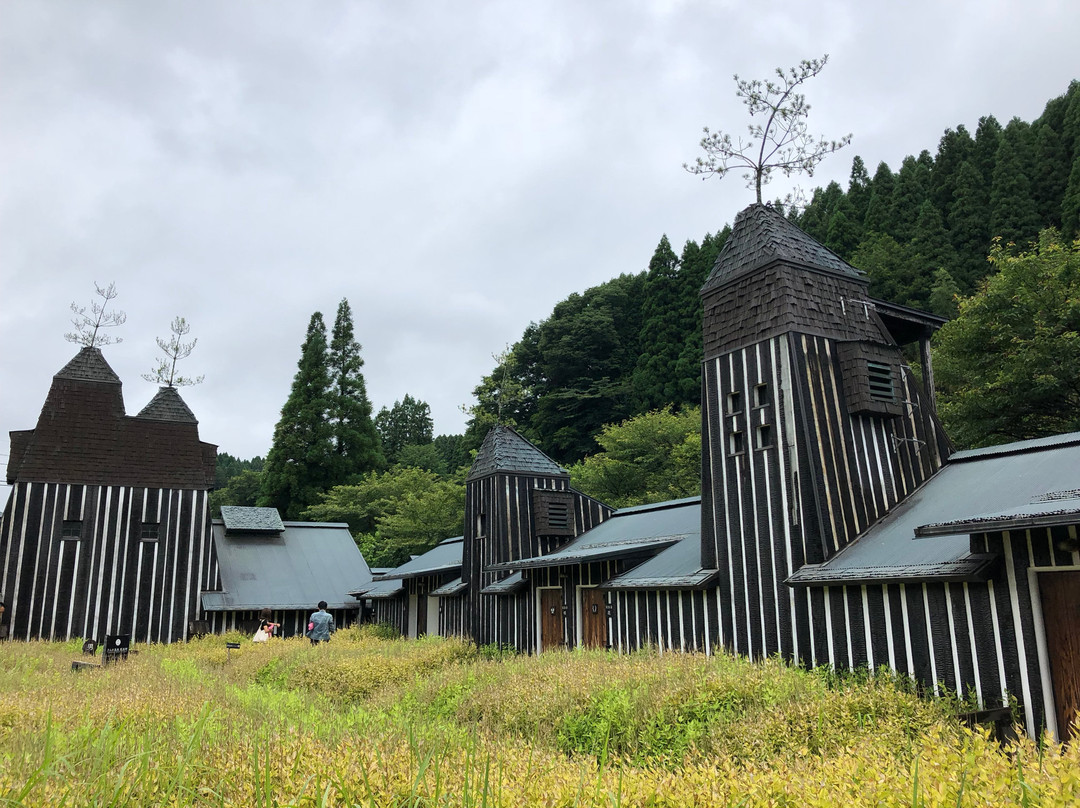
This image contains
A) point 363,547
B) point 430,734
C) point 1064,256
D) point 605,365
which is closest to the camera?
point 430,734

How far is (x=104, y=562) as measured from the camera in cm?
2217

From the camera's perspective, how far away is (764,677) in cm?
838

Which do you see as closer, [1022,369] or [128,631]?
[1022,369]

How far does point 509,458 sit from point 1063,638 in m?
13.5

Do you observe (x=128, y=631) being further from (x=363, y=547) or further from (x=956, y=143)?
(x=956, y=143)

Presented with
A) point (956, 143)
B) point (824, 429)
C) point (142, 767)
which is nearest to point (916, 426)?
point (824, 429)

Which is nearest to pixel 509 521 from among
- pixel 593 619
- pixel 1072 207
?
pixel 593 619

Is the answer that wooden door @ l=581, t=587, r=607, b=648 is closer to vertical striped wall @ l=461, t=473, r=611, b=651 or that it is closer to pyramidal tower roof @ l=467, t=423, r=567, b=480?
vertical striped wall @ l=461, t=473, r=611, b=651

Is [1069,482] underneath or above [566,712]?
above

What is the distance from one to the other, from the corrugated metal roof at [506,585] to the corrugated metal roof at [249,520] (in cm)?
1199

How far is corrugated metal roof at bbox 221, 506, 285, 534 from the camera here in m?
27.2

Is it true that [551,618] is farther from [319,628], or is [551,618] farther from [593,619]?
[319,628]

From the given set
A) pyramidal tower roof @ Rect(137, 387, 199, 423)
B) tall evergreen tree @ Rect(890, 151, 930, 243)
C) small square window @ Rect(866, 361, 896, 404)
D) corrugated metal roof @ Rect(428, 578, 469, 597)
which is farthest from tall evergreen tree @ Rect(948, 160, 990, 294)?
pyramidal tower roof @ Rect(137, 387, 199, 423)

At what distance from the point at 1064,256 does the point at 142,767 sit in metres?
22.1
